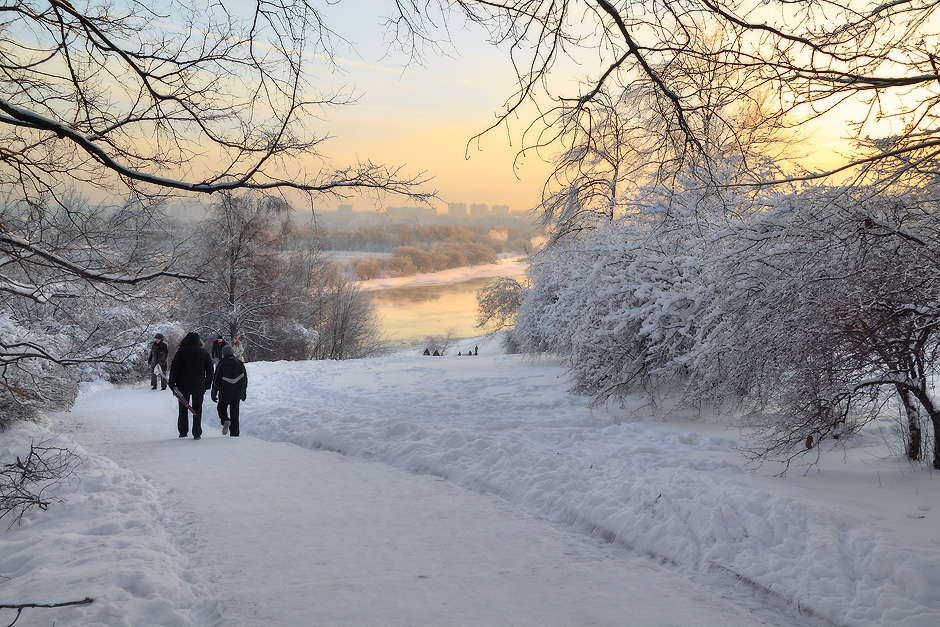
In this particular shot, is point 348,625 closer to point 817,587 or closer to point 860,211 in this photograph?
point 817,587

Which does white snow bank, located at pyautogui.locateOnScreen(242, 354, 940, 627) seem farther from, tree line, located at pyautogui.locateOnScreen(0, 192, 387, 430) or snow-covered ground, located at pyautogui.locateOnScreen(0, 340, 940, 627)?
tree line, located at pyautogui.locateOnScreen(0, 192, 387, 430)

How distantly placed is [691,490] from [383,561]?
3.14 metres

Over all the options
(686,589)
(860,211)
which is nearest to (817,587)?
(686,589)

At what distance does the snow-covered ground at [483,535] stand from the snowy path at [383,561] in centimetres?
2

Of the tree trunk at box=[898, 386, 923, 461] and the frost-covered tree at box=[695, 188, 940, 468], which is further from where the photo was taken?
the tree trunk at box=[898, 386, 923, 461]

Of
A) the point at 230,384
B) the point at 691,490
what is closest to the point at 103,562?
the point at 691,490

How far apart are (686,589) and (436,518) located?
2.65 metres

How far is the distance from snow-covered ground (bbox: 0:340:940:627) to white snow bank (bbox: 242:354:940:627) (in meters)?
0.02

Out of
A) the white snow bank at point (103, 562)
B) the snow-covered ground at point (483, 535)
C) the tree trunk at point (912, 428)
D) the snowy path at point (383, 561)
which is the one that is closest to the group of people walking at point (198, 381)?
the snow-covered ground at point (483, 535)

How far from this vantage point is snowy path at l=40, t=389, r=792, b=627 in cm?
441

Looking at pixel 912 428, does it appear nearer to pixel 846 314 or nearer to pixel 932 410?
pixel 932 410

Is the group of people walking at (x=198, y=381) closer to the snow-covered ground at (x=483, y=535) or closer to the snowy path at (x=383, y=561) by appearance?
the snow-covered ground at (x=483, y=535)

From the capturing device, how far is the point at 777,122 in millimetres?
5086

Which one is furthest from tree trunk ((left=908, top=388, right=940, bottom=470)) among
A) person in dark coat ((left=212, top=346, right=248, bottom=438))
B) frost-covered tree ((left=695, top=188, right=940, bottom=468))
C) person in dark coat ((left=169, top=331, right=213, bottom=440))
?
person in dark coat ((left=169, top=331, right=213, bottom=440))
